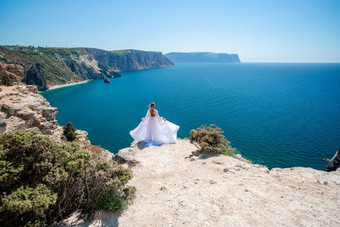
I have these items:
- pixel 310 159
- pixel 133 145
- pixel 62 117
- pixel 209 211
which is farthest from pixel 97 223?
pixel 62 117

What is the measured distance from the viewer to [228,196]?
673cm

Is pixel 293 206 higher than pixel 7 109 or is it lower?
lower

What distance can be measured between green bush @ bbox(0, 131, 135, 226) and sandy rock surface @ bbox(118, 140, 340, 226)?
119cm

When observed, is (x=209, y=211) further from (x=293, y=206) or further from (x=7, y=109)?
(x=7, y=109)

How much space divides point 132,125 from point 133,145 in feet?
81.2

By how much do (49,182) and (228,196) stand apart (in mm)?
6009

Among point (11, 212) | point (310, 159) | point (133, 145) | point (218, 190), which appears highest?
point (11, 212)

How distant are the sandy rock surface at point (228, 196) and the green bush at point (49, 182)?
1.19m

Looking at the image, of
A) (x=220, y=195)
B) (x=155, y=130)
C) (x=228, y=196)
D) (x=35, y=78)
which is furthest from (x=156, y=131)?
(x=35, y=78)

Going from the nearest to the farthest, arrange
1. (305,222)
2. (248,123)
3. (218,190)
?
(305,222) → (218,190) → (248,123)

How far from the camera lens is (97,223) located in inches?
213

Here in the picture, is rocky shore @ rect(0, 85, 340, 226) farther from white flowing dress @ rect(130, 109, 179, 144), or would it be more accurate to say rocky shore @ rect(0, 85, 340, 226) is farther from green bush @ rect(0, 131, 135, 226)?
white flowing dress @ rect(130, 109, 179, 144)

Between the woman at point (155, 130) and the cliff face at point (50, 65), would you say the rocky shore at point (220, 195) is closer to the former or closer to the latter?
the woman at point (155, 130)

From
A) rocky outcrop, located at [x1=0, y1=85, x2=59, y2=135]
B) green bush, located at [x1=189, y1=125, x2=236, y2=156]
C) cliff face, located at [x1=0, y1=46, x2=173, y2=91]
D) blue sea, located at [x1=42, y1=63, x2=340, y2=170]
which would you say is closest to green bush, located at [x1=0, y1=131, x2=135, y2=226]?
green bush, located at [x1=189, y1=125, x2=236, y2=156]
